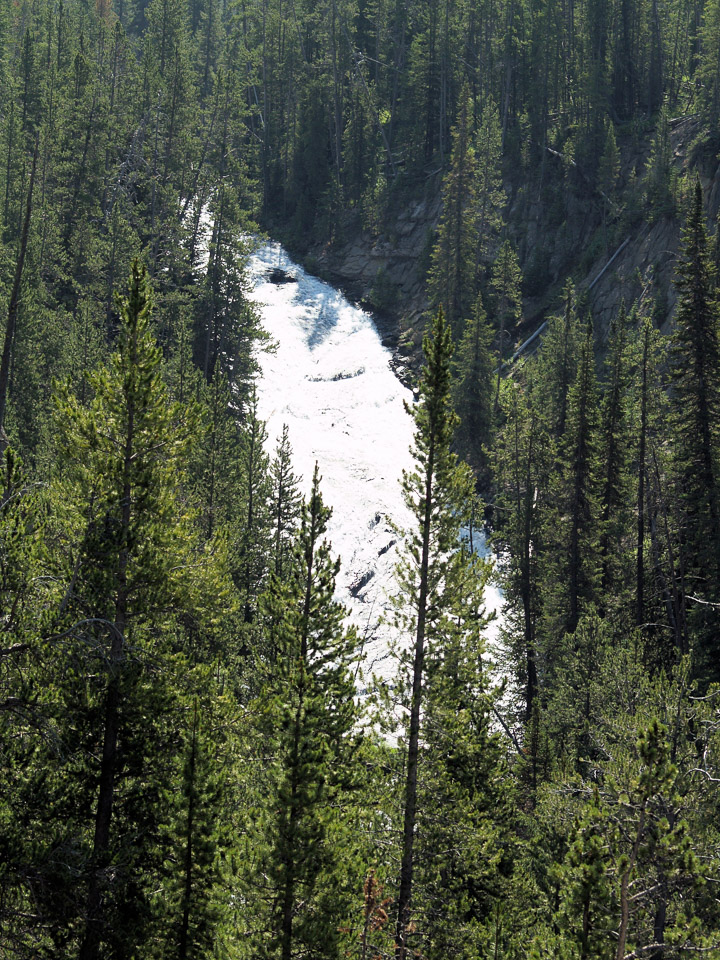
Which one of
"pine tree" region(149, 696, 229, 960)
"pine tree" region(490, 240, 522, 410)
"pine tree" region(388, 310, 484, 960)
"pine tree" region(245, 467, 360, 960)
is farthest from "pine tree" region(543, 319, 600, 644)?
"pine tree" region(149, 696, 229, 960)

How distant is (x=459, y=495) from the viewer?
57.3ft

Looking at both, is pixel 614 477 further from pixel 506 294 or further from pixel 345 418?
pixel 506 294

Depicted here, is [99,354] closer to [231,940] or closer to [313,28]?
[231,940]

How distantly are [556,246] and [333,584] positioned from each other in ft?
183

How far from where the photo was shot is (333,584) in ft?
61.6

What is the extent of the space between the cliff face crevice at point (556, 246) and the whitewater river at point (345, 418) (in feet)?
10.3

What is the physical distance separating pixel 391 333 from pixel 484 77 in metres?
33.4

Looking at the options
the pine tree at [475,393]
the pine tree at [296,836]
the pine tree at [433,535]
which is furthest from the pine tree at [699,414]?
the pine tree at [475,393]

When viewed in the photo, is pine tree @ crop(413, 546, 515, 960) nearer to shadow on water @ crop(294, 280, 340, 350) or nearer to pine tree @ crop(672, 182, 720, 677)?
pine tree @ crop(672, 182, 720, 677)

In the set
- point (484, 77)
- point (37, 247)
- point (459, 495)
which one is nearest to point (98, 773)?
point (459, 495)

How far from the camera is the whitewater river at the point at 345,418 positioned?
40656 millimetres

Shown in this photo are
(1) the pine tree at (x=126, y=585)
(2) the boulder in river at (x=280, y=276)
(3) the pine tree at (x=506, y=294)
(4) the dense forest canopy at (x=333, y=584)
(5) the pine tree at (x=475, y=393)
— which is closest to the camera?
(4) the dense forest canopy at (x=333, y=584)

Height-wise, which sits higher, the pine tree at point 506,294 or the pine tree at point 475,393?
the pine tree at point 506,294

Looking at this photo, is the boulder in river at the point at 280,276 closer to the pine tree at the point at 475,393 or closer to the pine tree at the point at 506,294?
the pine tree at the point at 506,294
